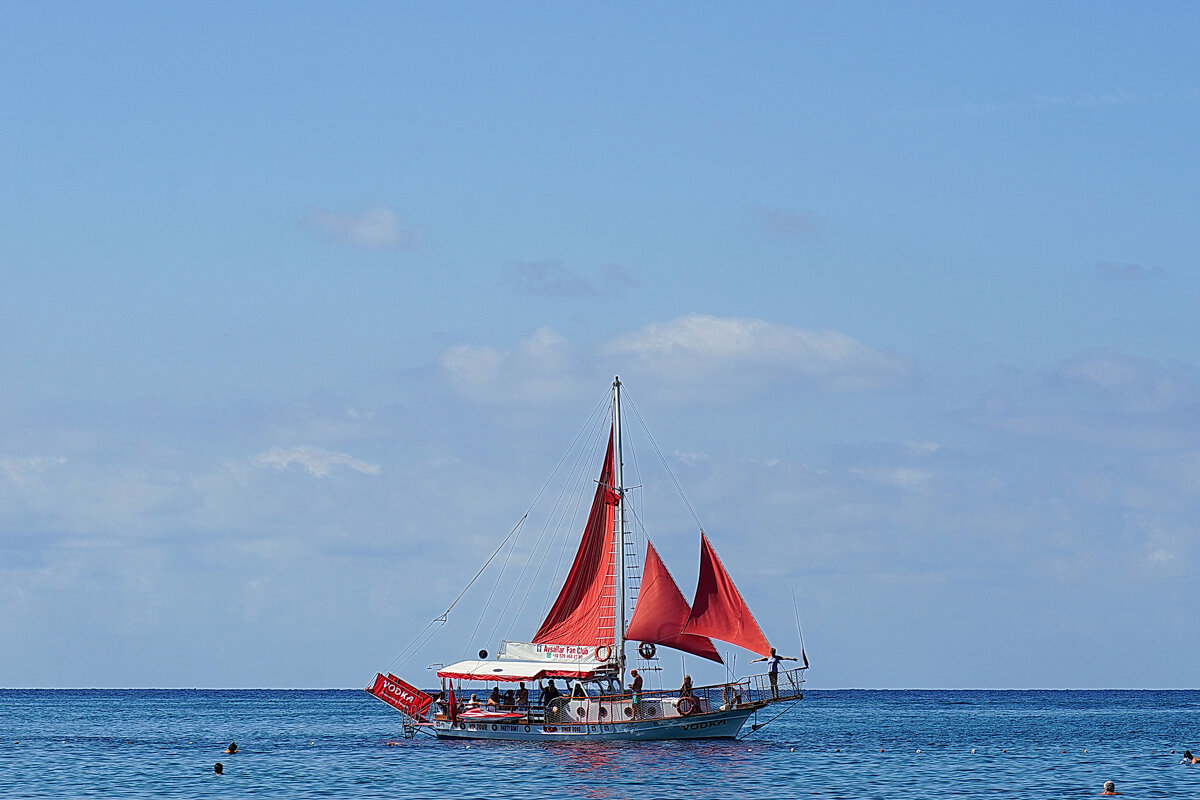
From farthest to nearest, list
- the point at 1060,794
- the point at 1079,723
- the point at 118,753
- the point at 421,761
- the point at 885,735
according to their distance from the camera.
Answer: the point at 1079,723
the point at 885,735
the point at 118,753
the point at 421,761
the point at 1060,794

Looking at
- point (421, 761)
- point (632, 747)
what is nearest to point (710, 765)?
point (632, 747)

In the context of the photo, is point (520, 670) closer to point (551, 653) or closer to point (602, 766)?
point (551, 653)

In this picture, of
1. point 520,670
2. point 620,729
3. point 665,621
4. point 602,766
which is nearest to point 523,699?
point 520,670

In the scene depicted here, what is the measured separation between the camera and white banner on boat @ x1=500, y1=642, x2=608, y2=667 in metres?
71.2

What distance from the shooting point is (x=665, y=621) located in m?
70.6

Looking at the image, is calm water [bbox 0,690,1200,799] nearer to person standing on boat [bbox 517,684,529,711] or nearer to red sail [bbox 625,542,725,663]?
person standing on boat [bbox 517,684,529,711]

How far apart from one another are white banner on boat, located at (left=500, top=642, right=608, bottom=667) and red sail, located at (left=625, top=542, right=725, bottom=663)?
2023 millimetres

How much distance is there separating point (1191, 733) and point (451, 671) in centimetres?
5740

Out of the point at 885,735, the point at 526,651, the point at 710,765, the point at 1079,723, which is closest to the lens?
the point at 710,765

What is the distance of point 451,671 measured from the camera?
7238 centimetres

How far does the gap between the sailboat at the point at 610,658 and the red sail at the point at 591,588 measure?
5 cm

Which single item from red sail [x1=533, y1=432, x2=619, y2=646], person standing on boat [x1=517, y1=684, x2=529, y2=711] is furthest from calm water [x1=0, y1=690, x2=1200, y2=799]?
red sail [x1=533, y1=432, x2=619, y2=646]

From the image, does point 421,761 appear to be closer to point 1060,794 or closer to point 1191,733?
point 1060,794

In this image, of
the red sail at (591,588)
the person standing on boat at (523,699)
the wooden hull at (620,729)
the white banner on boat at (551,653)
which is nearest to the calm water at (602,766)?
the wooden hull at (620,729)
